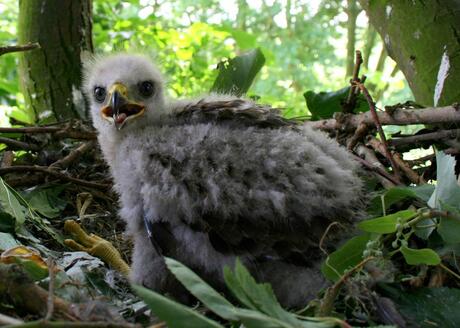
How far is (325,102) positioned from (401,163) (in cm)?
65

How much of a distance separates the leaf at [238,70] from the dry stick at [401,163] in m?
0.76

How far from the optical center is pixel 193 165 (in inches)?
57.9

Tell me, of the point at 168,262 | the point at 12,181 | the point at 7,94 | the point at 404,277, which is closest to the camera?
A: the point at 168,262

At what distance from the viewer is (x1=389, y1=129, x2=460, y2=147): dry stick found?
5.97 feet

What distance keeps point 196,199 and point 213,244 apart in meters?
0.12

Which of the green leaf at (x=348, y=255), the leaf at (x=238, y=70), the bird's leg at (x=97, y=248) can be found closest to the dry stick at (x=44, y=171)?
the bird's leg at (x=97, y=248)

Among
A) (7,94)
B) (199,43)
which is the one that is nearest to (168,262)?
(7,94)

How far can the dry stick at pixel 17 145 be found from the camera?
217 cm

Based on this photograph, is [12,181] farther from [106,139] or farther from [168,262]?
[168,262]

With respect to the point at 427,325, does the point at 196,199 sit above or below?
above

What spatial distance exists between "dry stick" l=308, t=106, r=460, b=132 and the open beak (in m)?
0.66

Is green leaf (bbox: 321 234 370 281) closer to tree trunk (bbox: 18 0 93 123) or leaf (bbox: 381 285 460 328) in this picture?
leaf (bbox: 381 285 460 328)

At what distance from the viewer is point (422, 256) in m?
1.18

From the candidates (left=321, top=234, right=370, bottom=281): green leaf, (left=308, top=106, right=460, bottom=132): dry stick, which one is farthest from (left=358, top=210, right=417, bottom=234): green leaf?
(left=308, top=106, right=460, bottom=132): dry stick
